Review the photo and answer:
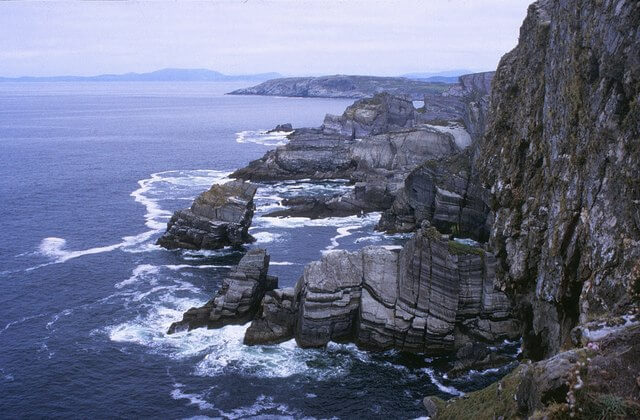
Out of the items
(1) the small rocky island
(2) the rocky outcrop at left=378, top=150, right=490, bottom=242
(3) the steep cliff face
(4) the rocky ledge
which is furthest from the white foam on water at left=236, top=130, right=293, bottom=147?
(3) the steep cliff face

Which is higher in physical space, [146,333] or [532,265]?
[532,265]

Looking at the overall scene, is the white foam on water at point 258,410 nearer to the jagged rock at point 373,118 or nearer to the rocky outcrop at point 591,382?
the rocky outcrop at point 591,382

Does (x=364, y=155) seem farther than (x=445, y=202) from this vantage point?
Yes

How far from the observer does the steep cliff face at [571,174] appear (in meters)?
15.6

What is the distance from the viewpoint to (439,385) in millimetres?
41125

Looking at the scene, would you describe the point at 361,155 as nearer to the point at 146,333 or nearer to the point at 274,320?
the point at 274,320

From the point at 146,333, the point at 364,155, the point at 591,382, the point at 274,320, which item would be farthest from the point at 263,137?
the point at 591,382

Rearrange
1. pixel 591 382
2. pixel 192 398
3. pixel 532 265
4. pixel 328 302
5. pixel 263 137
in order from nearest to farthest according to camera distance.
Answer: pixel 591 382 < pixel 532 265 < pixel 192 398 < pixel 328 302 < pixel 263 137

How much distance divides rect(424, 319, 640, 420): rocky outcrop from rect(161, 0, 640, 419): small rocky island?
0.11 ft

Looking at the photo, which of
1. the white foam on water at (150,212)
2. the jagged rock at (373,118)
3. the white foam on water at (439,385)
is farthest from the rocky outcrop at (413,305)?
the jagged rock at (373,118)

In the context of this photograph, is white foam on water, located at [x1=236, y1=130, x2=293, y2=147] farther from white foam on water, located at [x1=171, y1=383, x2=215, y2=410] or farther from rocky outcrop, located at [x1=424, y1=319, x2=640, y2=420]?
rocky outcrop, located at [x1=424, y1=319, x2=640, y2=420]

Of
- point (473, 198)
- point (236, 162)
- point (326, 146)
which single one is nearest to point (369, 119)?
point (326, 146)

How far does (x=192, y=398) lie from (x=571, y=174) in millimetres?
30645

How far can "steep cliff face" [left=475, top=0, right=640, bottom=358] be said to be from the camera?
15.6 m
